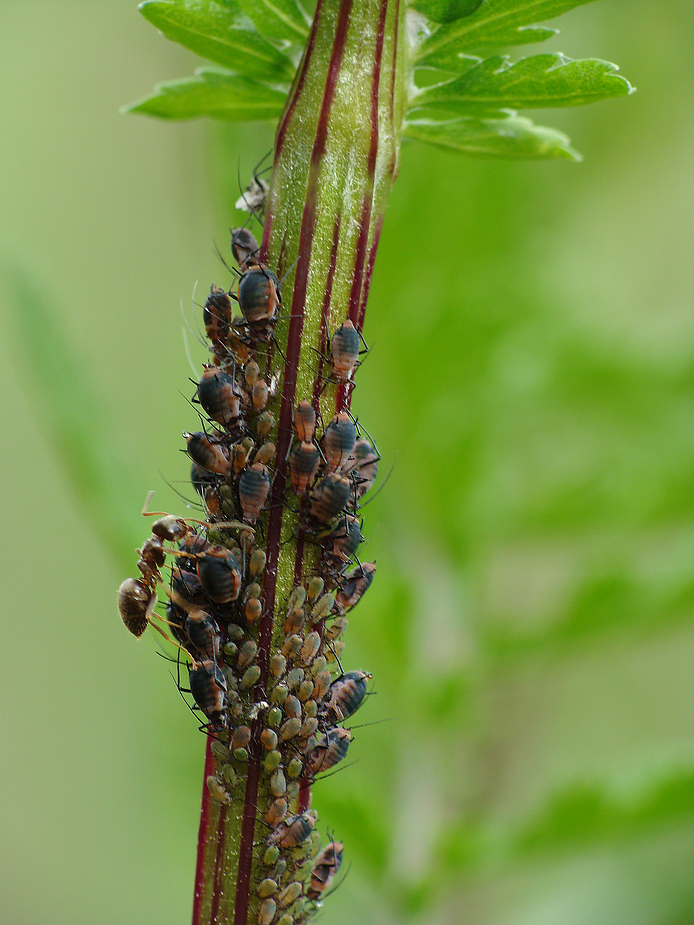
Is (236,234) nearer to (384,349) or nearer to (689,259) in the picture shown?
(384,349)

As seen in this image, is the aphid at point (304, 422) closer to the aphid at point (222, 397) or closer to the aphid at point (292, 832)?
the aphid at point (222, 397)

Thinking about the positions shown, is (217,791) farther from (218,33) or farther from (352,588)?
(218,33)

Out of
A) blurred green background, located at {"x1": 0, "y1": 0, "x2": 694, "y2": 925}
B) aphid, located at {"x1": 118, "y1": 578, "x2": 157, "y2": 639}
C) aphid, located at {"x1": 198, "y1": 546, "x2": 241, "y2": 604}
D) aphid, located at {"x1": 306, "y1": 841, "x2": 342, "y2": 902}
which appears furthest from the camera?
blurred green background, located at {"x1": 0, "y1": 0, "x2": 694, "y2": 925}

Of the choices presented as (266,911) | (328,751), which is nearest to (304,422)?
(328,751)

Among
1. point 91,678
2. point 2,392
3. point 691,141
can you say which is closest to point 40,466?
point 2,392

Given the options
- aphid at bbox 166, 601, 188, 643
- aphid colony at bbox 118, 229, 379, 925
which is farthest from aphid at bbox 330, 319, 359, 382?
aphid at bbox 166, 601, 188, 643

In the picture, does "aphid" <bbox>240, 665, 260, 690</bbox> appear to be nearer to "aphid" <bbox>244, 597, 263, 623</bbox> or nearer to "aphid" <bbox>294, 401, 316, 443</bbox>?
"aphid" <bbox>244, 597, 263, 623</bbox>
